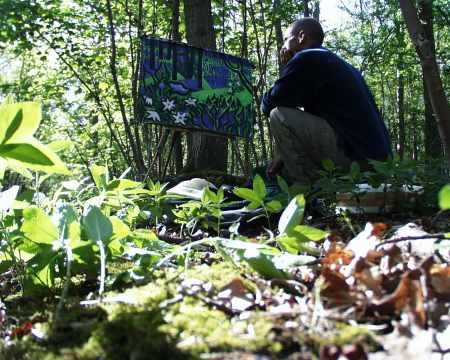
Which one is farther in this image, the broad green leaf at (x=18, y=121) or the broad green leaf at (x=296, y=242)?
the broad green leaf at (x=296, y=242)

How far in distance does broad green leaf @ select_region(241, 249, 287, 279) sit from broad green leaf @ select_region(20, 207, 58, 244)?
0.44 metres

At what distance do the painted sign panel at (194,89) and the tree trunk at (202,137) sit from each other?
0.44 m

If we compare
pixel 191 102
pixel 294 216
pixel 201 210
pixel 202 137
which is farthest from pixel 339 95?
Result: pixel 294 216

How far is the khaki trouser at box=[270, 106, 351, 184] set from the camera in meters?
4.00

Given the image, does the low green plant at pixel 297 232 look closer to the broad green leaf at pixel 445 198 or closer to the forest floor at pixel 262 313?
the forest floor at pixel 262 313

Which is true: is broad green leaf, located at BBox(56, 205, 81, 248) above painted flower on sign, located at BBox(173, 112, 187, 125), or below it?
below

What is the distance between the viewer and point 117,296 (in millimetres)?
996

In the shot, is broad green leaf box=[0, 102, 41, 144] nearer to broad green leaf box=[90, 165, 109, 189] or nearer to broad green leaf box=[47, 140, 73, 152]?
broad green leaf box=[47, 140, 73, 152]

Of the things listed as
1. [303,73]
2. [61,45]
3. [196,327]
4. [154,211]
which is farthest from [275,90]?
[61,45]

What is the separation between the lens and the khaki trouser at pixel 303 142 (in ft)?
13.1

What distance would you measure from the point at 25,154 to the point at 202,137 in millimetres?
5689

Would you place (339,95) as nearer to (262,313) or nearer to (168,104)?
(168,104)

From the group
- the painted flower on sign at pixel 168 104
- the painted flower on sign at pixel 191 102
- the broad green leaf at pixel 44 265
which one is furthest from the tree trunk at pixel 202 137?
the broad green leaf at pixel 44 265

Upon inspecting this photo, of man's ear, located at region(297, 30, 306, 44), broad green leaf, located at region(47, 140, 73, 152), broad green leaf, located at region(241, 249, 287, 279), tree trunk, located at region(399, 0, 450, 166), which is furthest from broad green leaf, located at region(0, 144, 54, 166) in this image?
man's ear, located at region(297, 30, 306, 44)
